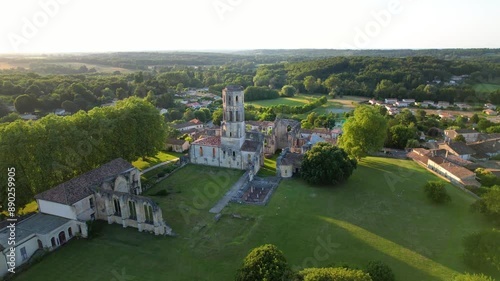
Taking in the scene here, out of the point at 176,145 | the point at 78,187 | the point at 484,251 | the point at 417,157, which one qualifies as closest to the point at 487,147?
the point at 417,157

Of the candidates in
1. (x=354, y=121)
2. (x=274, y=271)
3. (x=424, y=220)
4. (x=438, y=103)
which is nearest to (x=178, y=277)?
(x=274, y=271)

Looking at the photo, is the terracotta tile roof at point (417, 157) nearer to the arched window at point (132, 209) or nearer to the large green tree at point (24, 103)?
the arched window at point (132, 209)

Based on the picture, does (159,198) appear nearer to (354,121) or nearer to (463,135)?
(354,121)

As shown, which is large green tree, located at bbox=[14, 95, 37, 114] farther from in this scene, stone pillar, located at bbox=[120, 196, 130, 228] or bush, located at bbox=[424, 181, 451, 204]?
bush, located at bbox=[424, 181, 451, 204]

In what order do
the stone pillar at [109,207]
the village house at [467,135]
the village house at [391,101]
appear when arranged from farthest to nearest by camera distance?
1. the village house at [391,101]
2. the village house at [467,135]
3. the stone pillar at [109,207]

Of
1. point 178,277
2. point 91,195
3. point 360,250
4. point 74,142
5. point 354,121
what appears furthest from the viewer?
point 354,121

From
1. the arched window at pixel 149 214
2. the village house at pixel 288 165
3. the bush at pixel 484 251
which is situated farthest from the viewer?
the village house at pixel 288 165

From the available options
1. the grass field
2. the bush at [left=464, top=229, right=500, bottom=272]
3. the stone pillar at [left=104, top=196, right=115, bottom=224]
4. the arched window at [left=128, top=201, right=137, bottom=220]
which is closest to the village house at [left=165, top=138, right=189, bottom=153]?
the arched window at [left=128, top=201, right=137, bottom=220]

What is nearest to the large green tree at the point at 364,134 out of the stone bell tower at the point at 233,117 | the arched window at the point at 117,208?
the stone bell tower at the point at 233,117
